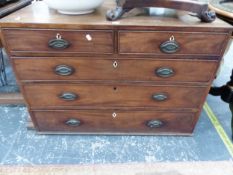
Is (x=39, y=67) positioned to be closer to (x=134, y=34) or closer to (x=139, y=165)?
(x=134, y=34)

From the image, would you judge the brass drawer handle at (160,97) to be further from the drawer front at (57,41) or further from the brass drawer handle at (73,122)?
the brass drawer handle at (73,122)

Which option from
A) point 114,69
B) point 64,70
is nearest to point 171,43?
point 114,69

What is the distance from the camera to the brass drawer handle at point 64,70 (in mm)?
1037

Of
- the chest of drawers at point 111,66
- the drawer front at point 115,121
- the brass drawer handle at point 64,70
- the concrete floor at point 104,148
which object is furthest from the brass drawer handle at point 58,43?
the concrete floor at point 104,148

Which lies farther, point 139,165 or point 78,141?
point 78,141

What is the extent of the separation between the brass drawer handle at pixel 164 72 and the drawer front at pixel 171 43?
0.09 meters

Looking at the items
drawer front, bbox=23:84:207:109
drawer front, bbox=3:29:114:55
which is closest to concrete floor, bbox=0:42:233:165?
drawer front, bbox=23:84:207:109

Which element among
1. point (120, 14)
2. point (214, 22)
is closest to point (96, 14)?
point (120, 14)

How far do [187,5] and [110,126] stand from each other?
810 millimetres

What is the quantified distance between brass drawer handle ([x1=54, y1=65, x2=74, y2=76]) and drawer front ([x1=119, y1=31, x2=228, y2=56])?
0.89ft

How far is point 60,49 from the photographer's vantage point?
3.21 feet

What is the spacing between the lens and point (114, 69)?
1048 millimetres

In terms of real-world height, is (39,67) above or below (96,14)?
below

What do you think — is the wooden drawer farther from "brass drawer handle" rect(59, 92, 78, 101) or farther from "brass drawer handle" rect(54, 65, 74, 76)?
"brass drawer handle" rect(59, 92, 78, 101)
